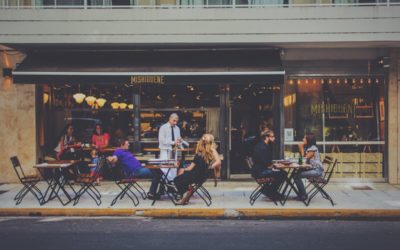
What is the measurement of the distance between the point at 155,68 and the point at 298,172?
4.28 meters

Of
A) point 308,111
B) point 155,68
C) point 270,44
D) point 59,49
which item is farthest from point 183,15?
point 308,111

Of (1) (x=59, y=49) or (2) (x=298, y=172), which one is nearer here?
(2) (x=298, y=172)

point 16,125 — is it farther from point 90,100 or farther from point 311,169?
point 311,169

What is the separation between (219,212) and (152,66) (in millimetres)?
4359

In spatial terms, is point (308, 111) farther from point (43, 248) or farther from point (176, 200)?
point (43, 248)

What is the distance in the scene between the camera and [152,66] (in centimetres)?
1252

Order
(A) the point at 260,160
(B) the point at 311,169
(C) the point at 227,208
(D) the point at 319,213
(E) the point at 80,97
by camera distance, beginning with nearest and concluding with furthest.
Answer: (D) the point at 319,213, (C) the point at 227,208, (A) the point at 260,160, (B) the point at 311,169, (E) the point at 80,97

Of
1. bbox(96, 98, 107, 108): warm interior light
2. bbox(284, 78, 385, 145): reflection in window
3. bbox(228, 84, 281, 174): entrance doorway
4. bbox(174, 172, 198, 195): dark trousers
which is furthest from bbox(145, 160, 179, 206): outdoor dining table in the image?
bbox(284, 78, 385, 145): reflection in window

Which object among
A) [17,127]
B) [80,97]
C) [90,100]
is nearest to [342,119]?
[90,100]

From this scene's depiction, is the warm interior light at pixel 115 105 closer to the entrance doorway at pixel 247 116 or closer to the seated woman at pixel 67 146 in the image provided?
the seated woman at pixel 67 146

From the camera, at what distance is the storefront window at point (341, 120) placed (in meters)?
13.8

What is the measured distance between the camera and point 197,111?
1390 cm

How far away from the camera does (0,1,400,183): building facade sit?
12375 mm

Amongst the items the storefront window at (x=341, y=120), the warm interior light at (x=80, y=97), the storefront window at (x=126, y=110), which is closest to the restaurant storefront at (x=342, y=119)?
the storefront window at (x=341, y=120)
